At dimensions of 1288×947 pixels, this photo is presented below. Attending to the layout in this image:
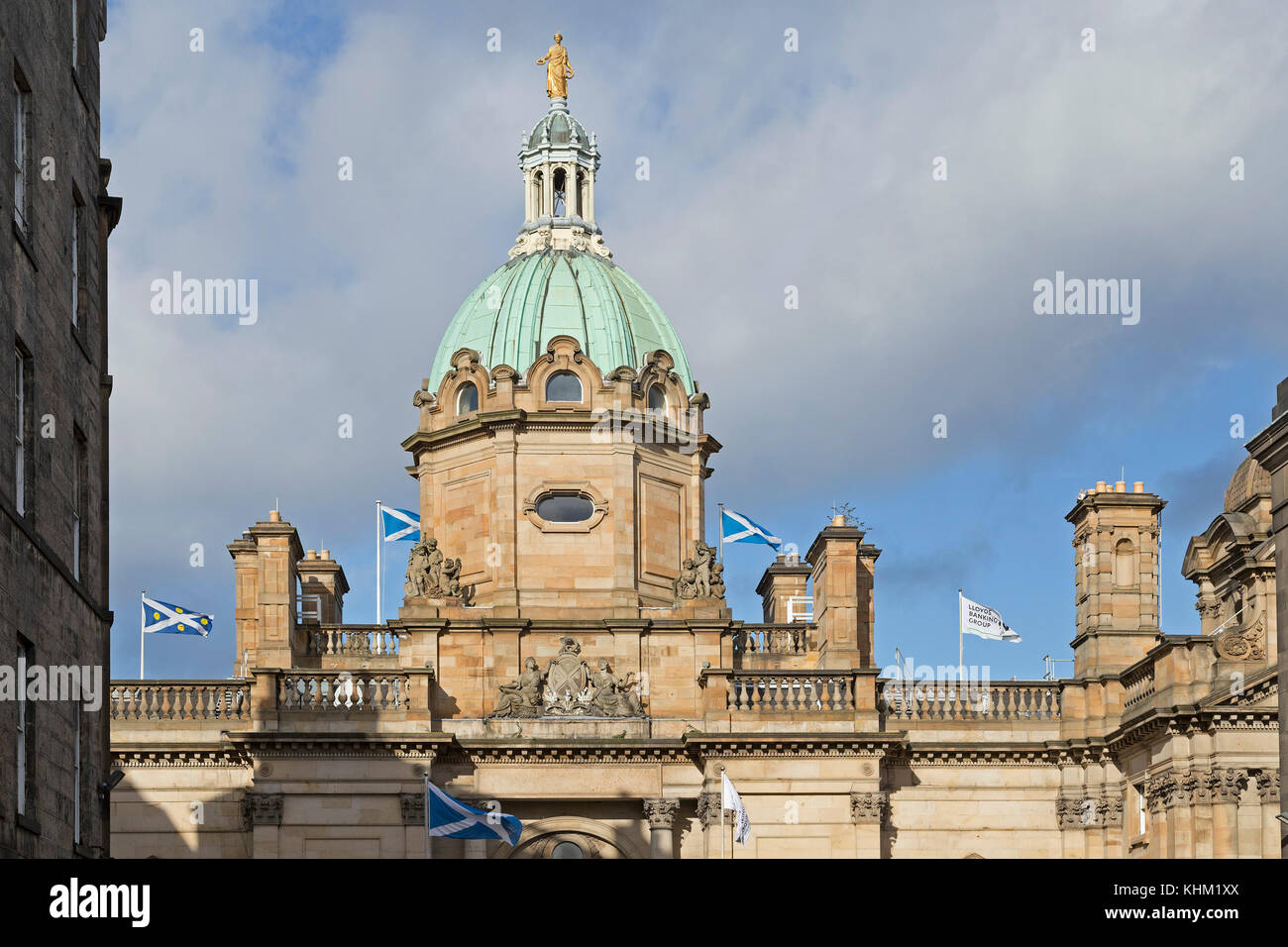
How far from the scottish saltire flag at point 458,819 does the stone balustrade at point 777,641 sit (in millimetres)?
11084

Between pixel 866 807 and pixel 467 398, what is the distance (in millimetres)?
15867

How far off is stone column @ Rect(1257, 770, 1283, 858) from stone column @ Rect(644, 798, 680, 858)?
13446 millimetres

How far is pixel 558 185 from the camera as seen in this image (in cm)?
6550

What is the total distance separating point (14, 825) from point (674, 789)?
28603mm

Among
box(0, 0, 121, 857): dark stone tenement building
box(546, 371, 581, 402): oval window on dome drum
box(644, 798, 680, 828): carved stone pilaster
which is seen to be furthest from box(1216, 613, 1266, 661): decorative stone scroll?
box(0, 0, 121, 857): dark stone tenement building

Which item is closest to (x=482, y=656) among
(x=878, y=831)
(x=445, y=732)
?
(x=445, y=732)

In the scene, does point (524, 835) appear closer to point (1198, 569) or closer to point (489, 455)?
point (489, 455)

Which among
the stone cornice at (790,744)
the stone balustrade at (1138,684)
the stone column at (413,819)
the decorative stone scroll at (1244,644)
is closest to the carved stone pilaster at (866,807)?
the stone cornice at (790,744)

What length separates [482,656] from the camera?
55.8m

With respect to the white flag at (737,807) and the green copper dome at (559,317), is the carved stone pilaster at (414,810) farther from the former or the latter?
the green copper dome at (559,317)

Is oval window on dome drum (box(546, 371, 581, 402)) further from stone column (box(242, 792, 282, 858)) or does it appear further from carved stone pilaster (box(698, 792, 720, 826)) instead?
stone column (box(242, 792, 282, 858))

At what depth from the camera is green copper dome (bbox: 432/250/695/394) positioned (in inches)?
2429
